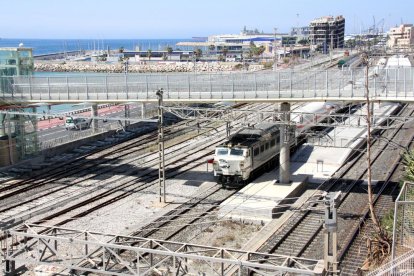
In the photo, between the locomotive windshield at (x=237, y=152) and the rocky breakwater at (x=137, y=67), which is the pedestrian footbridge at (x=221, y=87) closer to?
the locomotive windshield at (x=237, y=152)

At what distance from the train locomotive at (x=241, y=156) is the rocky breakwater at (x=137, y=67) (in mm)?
90716

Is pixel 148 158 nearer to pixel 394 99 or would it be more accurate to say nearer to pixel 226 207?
pixel 226 207

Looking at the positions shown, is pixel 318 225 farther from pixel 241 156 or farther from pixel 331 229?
pixel 331 229

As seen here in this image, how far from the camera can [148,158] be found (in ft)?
117

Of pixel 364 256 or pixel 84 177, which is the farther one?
pixel 84 177

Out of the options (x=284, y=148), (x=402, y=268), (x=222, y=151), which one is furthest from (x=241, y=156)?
(x=402, y=268)

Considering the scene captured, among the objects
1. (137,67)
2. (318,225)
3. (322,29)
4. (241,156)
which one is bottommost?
(318,225)

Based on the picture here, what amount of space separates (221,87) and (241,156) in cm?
348

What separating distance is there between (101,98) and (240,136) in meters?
7.42

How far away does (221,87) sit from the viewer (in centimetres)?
2761

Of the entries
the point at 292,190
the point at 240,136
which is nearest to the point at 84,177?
the point at 240,136

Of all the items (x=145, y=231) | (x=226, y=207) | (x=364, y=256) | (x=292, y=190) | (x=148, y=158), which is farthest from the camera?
(x=148, y=158)

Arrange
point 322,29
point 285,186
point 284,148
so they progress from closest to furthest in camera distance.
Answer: point 285,186 → point 284,148 → point 322,29

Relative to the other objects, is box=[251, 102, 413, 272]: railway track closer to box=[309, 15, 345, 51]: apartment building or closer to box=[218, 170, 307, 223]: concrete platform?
box=[218, 170, 307, 223]: concrete platform
